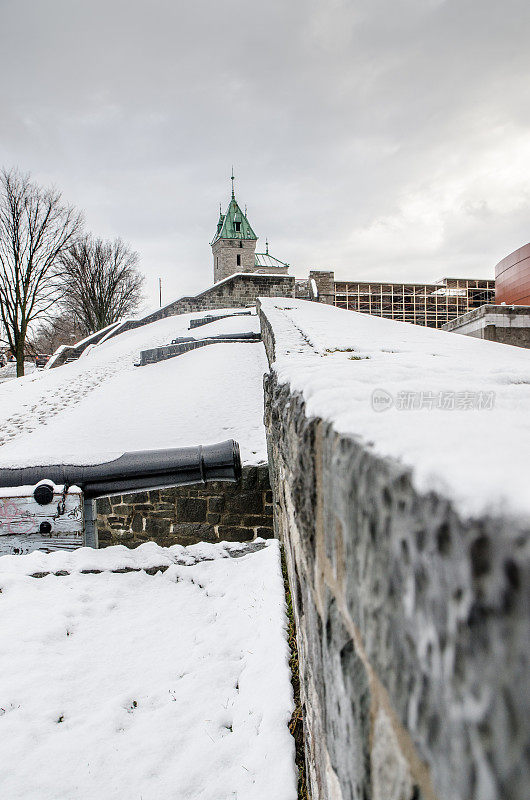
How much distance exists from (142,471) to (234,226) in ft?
140

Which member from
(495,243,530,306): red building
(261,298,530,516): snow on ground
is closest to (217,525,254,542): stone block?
(261,298,530,516): snow on ground

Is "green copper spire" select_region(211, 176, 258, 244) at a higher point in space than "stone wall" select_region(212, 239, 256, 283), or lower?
higher

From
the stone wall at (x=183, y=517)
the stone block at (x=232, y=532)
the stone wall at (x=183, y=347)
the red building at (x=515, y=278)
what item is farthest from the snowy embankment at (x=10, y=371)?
the red building at (x=515, y=278)

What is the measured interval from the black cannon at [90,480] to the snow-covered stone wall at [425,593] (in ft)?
10.4

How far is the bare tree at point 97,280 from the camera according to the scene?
2980 cm

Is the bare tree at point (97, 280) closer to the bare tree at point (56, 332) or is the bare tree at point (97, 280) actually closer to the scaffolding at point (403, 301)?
the bare tree at point (56, 332)

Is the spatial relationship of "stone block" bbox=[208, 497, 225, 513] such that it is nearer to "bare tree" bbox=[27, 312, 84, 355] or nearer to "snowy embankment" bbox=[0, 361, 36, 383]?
"bare tree" bbox=[27, 312, 84, 355]

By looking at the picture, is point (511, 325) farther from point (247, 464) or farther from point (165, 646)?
point (165, 646)

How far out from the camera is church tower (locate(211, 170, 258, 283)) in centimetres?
4106

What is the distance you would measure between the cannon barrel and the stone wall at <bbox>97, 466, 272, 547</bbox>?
55.3 inches

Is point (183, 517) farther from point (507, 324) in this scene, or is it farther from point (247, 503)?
point (507, 324)

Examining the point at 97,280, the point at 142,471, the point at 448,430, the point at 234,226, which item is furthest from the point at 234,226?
the point at 448,430

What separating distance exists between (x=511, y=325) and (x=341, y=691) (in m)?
14.0

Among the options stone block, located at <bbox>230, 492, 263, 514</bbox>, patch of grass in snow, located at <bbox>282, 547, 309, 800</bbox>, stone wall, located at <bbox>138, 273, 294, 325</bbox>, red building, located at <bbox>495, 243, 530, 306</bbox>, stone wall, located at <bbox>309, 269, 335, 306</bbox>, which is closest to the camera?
patch of grass in snow, located at <bbox>282, 547, 309, 800</bbox>
